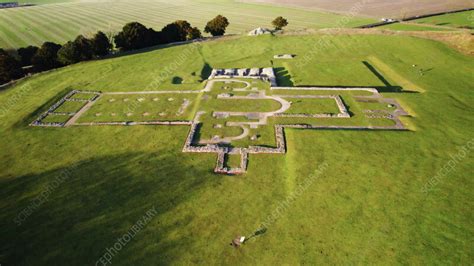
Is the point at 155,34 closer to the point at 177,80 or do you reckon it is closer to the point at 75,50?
the point at 75,50

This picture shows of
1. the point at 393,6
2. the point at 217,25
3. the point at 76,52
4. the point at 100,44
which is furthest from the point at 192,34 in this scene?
the point at 393,6

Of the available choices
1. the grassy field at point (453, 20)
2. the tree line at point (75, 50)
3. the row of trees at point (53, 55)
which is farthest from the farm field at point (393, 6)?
the row of trees at point (53, 55)

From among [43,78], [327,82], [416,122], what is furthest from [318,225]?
[43,78]

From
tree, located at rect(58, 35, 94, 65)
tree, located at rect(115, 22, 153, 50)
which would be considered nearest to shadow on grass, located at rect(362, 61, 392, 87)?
tree, located at rect(115, 22, 153, 50)

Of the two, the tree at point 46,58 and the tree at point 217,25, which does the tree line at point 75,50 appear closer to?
the tree at point 46,58

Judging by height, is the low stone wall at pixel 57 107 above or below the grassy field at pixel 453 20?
below
